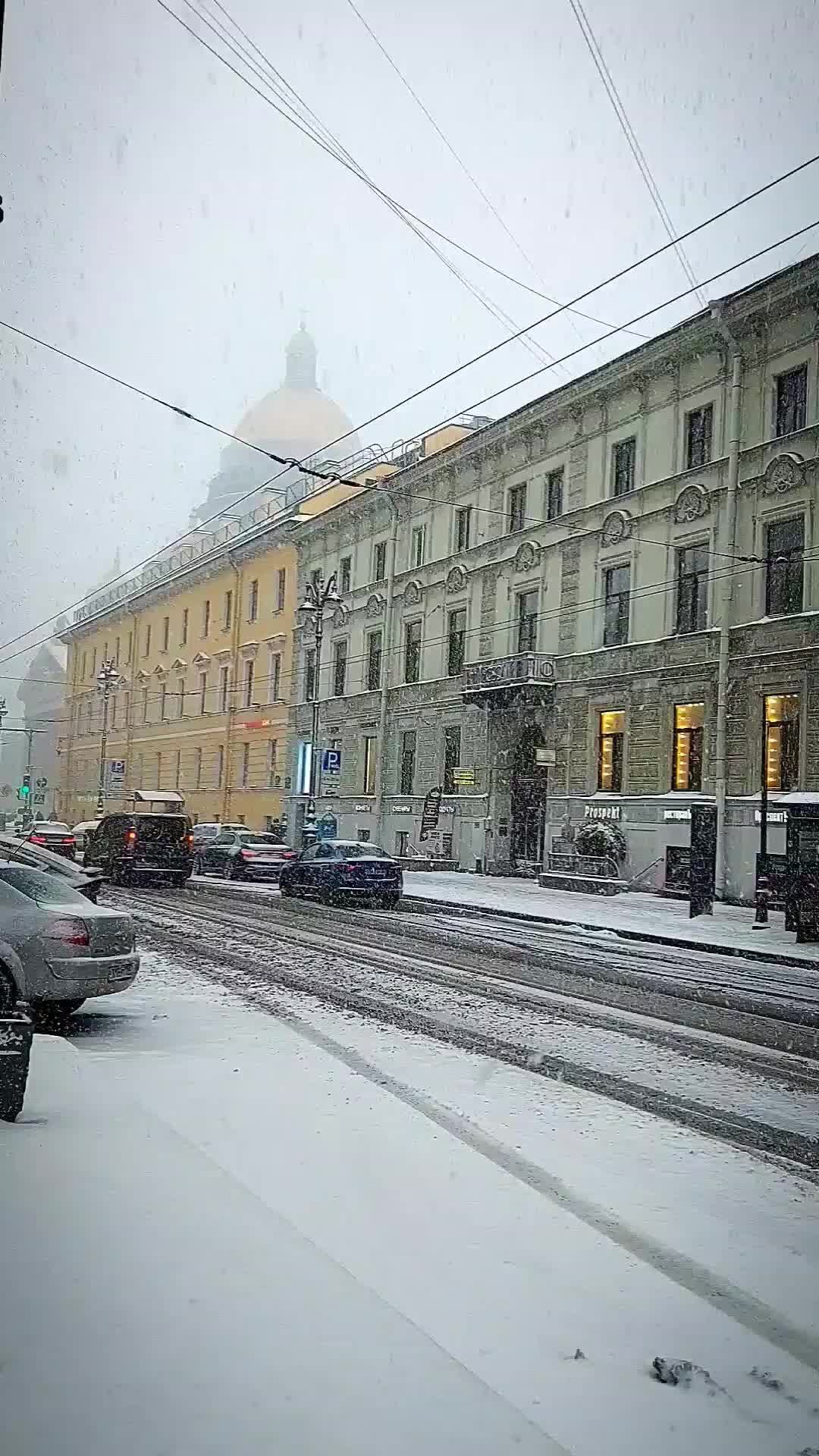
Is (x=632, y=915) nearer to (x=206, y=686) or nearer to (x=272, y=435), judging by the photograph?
(x=206, y=686)

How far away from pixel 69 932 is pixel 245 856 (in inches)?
907

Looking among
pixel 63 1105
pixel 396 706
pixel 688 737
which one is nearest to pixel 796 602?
pixel 688 737

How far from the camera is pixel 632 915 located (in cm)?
2369

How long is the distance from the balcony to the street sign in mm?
3762

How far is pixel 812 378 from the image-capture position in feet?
85.3

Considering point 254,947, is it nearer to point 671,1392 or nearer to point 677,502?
point 671,1392

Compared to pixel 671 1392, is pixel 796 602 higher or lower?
higher

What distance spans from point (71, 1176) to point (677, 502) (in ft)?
86.6

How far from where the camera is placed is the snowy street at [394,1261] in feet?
11.5

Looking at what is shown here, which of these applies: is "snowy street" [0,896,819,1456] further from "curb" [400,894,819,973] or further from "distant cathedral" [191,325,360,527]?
"distant cathedral" [191,325,360,527]

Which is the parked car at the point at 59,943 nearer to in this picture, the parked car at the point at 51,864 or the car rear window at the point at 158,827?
the parked car at the point at 51,864

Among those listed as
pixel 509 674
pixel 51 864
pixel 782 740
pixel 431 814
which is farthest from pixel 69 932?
pixel 431 814

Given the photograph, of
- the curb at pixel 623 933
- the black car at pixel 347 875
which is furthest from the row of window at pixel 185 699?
the curb at pixel 623 933

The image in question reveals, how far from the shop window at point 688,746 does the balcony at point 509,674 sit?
4.87m
